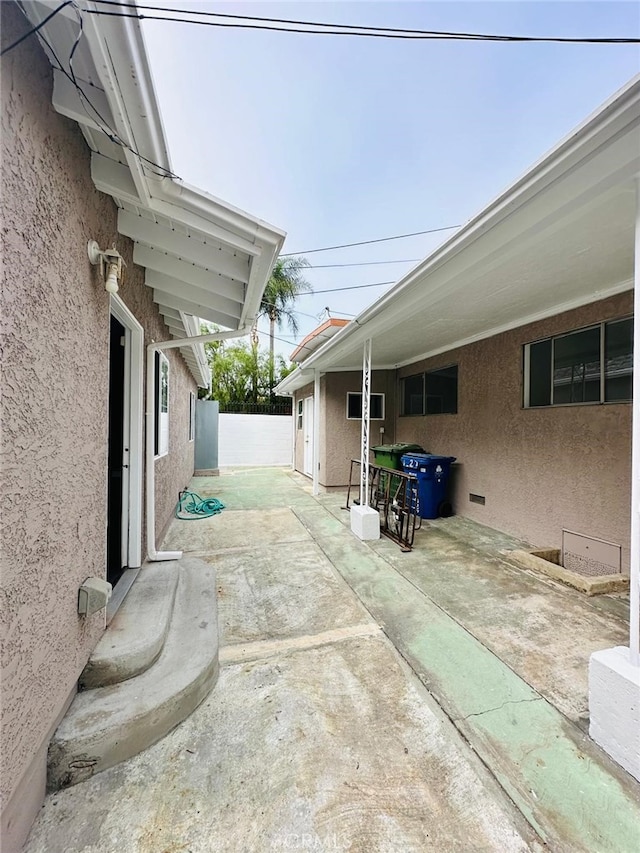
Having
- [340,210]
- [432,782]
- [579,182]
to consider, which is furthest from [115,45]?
[340,210]

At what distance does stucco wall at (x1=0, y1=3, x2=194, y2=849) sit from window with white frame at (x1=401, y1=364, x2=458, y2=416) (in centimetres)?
597

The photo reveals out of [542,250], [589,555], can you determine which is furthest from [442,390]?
[542,250]

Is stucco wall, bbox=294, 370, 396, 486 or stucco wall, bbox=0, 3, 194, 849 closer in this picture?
stucco wall, bbox=0, 3, 194, 849

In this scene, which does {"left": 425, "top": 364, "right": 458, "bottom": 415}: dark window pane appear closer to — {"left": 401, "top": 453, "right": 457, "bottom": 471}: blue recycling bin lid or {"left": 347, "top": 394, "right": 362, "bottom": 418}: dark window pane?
{"left": 401, "top": 453, "right": 457, "bottom": 471}: blue recycling bin lid

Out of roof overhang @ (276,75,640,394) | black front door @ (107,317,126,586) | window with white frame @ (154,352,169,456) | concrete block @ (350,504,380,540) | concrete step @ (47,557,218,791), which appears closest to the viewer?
concrete step @ (47,557,218,791)

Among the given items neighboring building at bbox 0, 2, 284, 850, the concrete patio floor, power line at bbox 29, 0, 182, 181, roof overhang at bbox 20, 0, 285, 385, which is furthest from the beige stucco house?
power line at bbox 29, 0, 182, 181

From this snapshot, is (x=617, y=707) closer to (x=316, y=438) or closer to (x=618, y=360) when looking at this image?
(x=618, y=360)

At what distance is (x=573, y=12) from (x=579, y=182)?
284 cm

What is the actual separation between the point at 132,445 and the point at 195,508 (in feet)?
11.8

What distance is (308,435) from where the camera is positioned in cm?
1081

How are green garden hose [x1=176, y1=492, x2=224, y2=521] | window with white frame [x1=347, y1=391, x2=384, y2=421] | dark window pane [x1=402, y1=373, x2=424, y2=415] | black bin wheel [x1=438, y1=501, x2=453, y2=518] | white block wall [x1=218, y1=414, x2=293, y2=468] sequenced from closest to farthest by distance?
green garden hose [x1=176, y1=492, x2=224, y2=521], black bin wheel [x1=438, y1=501, x2=453, y2=518], dark window pane [x1=402, y1=373, x2=424, y2=415], window with white frame [x1=347, y1=391, x2=384, y2=421], white block wall [x1=218, y1=414, x2=293, y2=468]

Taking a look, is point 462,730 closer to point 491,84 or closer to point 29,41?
point 29,41

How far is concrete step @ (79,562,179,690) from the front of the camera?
1.97 m

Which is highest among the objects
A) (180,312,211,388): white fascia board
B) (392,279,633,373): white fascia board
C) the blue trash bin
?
(392,279,633,373): white fascia board
